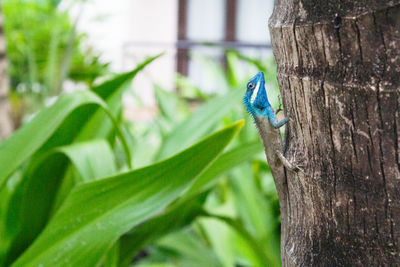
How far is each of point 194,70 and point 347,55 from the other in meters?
11.6

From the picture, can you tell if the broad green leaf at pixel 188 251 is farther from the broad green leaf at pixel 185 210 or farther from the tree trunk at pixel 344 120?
the tree trunk at pixel 344 120

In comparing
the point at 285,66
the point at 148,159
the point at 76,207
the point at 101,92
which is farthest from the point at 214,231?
the point at 285,66

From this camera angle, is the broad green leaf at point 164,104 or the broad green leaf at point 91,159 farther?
the broad green leaf at point 164,104

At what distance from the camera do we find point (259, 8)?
12398 mm

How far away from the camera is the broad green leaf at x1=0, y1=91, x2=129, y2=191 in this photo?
5.39ft

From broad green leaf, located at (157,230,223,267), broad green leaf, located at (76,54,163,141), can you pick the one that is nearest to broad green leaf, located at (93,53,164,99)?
broad green leaf, located at (76,54,163,141)

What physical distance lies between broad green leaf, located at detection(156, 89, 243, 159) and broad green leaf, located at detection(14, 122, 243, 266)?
23.9 inches

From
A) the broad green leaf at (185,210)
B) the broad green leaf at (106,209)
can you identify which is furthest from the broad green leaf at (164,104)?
the broad green leaf at (106,209)

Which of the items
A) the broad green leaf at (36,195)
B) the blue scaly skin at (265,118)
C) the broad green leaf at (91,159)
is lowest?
the broad green leaf at (36,195)

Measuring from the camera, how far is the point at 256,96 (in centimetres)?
120

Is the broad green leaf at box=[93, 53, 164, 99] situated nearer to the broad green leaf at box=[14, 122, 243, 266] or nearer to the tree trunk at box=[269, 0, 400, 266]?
the broad green leaf at box=[14, 122, 243, 266]

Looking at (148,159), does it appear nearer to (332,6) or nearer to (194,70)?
(332,6)

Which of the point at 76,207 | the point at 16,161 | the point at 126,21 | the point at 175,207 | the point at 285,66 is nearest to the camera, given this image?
the point at 285,66

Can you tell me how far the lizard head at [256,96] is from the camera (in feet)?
3.81
